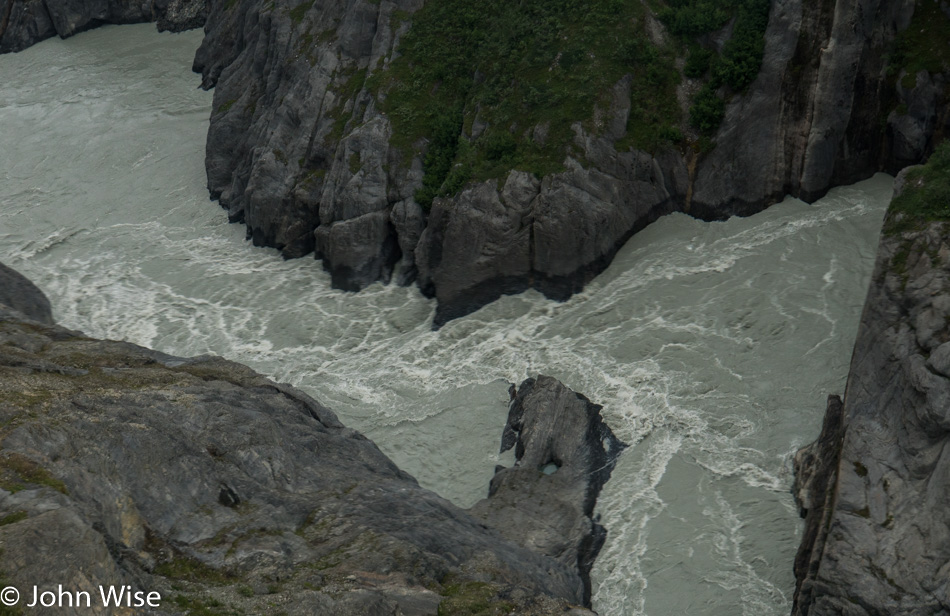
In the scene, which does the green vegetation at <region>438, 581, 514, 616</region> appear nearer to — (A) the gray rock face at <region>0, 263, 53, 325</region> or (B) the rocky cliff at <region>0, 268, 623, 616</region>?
(B) the rocky cliff at <region>0, 268, 623, 616</region>

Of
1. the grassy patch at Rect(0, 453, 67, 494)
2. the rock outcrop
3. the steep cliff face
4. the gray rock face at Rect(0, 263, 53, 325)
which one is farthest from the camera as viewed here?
the rock outcrop

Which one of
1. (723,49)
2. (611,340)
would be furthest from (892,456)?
(723,49)

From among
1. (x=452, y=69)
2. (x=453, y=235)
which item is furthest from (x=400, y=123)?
(x=453, y=235)

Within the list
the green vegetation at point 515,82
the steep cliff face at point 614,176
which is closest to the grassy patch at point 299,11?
the green vegetation at point 515,82

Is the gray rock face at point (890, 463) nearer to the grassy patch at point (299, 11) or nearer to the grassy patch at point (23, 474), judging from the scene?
the grassy patch at point (23, 474)

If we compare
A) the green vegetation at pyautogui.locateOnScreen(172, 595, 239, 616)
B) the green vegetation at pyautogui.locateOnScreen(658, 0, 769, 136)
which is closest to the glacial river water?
the green vegetation at pyautogui.locateOnScreen(658, 0, 769, 136)

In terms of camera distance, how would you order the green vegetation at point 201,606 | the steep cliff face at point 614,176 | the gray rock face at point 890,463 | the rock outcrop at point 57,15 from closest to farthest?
the green vegetation at point 201,606, the gray rock face at point 890,463, the steep cliff face at point 614,176, the rock outcrop at point 57,15

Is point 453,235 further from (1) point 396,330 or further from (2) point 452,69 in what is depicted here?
(2) point 452,69
